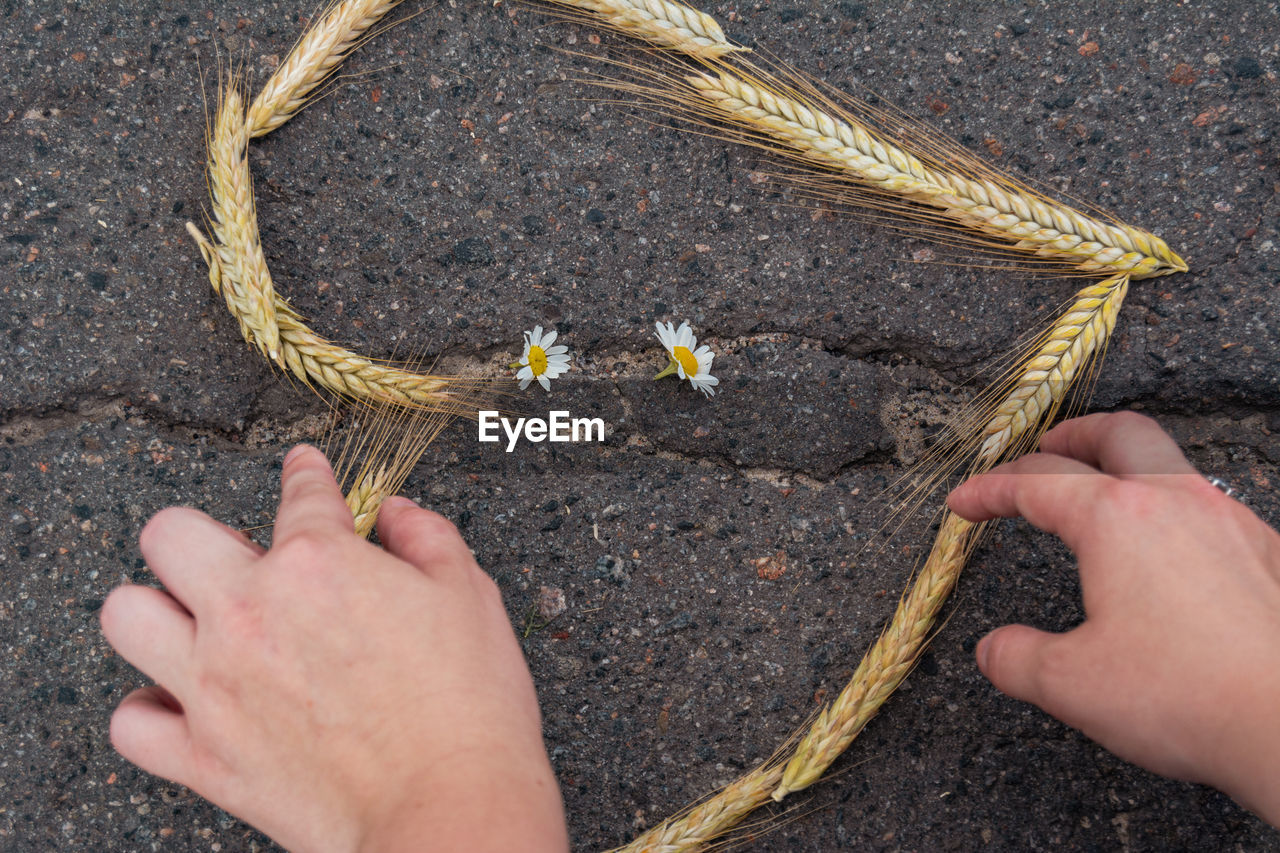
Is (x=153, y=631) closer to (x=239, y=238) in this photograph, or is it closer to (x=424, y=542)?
(x=424, y=542)

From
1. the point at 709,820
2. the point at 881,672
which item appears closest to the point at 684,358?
the point at 881,672

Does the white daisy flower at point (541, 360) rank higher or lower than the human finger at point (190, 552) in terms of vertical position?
higher

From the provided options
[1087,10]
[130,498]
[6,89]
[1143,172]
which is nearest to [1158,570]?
[1143,172]

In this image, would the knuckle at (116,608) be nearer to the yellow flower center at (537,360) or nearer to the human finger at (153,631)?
the human finger at (153,631)

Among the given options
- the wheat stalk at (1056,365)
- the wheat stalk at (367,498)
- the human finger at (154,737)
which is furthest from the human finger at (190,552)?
the wheat stalk at (1056,365)

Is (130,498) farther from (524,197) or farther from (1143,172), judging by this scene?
(1143,172)

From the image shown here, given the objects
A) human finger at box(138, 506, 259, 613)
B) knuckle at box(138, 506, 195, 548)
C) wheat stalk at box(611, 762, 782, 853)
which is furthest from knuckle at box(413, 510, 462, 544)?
wheat stalk at box(611, 762, 782, 853)

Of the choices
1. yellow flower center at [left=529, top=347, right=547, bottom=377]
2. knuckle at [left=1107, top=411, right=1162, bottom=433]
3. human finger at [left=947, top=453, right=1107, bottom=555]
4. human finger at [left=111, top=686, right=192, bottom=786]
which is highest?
knuckle at [left=1107, top=411, right=1162, bottom=433]

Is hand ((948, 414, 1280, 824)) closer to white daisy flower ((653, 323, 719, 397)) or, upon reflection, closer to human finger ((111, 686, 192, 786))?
white daisy flower ((653, 323, 719, 397))
